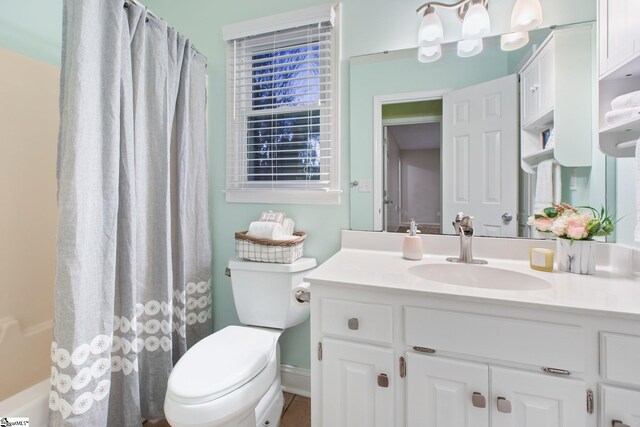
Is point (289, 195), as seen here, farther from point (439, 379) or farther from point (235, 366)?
point (439, 379)

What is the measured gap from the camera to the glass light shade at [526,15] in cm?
127

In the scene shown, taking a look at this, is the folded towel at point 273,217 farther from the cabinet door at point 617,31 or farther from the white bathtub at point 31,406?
the cabinet door at point 617,31

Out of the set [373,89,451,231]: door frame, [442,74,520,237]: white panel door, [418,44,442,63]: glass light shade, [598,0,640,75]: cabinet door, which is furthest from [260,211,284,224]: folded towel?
[598,0,640,75]: cabinet door

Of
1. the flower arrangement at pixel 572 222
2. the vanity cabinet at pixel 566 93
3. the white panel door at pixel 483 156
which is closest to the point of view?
the flower arrangement at pixel 572 222

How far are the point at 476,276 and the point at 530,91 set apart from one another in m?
0.84

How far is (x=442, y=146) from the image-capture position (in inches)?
56.3

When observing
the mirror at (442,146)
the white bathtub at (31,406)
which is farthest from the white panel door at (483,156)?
the white bathtub at (31,406)

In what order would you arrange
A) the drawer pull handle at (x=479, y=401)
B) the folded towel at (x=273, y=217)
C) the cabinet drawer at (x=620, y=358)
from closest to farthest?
the cabinet drawer at (x=620, y=358), the drawer pull handle at (x=479, y=401), the folded towel at (x=273, y=217)

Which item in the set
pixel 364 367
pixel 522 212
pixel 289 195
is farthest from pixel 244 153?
pixel 522 212

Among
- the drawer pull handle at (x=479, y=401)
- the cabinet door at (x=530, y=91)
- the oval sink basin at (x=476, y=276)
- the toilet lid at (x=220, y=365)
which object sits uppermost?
the cabinet door at (x=530, y=91)

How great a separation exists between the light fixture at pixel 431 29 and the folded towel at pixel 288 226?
1113mm

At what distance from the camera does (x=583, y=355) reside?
2.56 feet

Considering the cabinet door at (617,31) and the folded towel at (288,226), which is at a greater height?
the cabinet door at (617,31)

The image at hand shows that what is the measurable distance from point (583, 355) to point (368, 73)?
1411 mm
